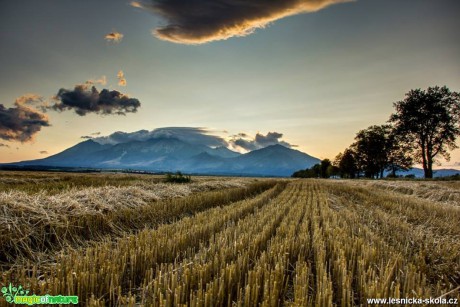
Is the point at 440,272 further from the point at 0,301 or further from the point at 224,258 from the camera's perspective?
the point at 0,301

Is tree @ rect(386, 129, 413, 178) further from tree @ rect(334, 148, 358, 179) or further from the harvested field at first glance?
the harvested field

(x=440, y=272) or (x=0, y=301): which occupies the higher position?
(x=0, y=301)

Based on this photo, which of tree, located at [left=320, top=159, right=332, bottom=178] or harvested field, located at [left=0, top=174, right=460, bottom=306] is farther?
tree, located at [left=320, top=159, right=332, bottom=178]

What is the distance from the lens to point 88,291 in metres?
3.12

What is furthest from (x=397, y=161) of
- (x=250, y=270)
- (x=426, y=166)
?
(x=250, y=270)

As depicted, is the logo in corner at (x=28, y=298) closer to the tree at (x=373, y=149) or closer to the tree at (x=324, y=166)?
the tree at (x=373, y=149)

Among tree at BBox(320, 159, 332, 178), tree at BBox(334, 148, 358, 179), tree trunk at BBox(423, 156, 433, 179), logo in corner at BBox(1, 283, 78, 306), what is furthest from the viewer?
tree at BBox(320, 159, 332, 178)

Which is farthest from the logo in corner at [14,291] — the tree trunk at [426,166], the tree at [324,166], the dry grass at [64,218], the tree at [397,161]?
the tree at [324,166]

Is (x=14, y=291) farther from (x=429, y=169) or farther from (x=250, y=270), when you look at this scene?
(x=429, y=169)

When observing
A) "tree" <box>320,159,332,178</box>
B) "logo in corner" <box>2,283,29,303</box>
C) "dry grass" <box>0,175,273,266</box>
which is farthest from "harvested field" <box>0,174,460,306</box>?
"tree" <box>320,159,332,178</box>

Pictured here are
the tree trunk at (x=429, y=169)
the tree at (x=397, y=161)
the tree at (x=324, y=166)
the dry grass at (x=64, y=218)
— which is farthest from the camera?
the tree at (x=324, y=166)

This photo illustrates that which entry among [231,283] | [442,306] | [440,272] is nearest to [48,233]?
[231,283]

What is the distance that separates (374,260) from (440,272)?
909mm

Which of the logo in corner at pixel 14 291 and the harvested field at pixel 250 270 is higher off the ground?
the logo in corner at pixel 14 291
